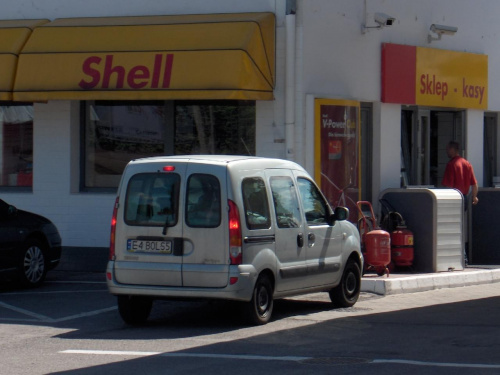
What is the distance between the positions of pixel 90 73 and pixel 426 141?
771 centimetres

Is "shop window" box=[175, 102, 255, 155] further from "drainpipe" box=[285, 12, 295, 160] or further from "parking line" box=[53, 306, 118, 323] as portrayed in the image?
"parking line" box=[53, 306, 118, 323]

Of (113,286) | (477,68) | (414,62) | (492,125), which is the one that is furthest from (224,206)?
(492,125)

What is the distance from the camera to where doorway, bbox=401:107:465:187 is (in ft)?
64.5

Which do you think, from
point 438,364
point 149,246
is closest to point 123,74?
point 149,246

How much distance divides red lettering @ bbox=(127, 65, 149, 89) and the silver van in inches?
197

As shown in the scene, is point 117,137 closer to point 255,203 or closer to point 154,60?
point 154,60

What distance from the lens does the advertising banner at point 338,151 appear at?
54.2ft

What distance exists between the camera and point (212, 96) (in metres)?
15.4

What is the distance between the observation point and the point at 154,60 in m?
16.0

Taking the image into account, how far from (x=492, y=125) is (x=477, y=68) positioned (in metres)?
2.38

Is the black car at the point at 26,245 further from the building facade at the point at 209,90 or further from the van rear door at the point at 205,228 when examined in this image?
the van rear door at the point at 205,228

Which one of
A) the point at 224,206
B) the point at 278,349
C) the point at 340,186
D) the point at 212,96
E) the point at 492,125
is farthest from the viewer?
the point at 492,125

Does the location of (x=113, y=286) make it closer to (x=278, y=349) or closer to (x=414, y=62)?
(x=278, y=349)

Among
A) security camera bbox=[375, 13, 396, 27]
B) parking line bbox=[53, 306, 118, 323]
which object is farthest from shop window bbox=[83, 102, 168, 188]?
parking line bbox=[53, 306, 118, 323]
